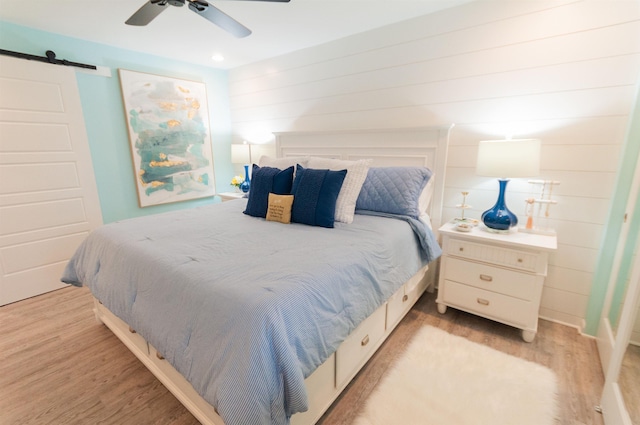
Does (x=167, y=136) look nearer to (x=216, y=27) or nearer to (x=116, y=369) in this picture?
(x=216, y=27)

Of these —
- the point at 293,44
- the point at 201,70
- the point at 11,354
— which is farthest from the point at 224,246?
the point at 201,70

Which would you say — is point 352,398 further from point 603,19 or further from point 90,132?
point 90,132

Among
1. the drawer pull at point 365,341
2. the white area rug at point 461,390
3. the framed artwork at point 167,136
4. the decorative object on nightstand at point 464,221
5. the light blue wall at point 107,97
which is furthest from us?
the framed artwork at point 167,136

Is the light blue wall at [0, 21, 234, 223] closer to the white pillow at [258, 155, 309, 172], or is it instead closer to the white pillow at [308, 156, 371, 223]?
the white pillow at [258, 155, 309, 172]

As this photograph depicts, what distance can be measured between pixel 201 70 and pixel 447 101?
3.04m

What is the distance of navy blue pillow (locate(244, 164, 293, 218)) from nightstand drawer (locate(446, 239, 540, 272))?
132 cm

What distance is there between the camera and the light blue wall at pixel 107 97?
2494mm

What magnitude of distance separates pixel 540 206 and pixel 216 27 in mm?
3044

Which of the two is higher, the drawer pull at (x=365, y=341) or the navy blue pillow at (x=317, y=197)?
the navy blue pillow at (x=317, y=197)

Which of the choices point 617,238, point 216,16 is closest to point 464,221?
point 617,238

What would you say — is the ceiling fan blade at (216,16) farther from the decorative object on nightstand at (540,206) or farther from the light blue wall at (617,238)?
the light blue wall at (617,238)

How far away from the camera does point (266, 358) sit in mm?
948

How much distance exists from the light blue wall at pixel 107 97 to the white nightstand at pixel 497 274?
10.7ft

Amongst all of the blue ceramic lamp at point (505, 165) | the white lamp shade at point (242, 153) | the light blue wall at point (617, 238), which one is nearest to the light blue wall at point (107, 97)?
the white lamp shade at point (242, 153)
